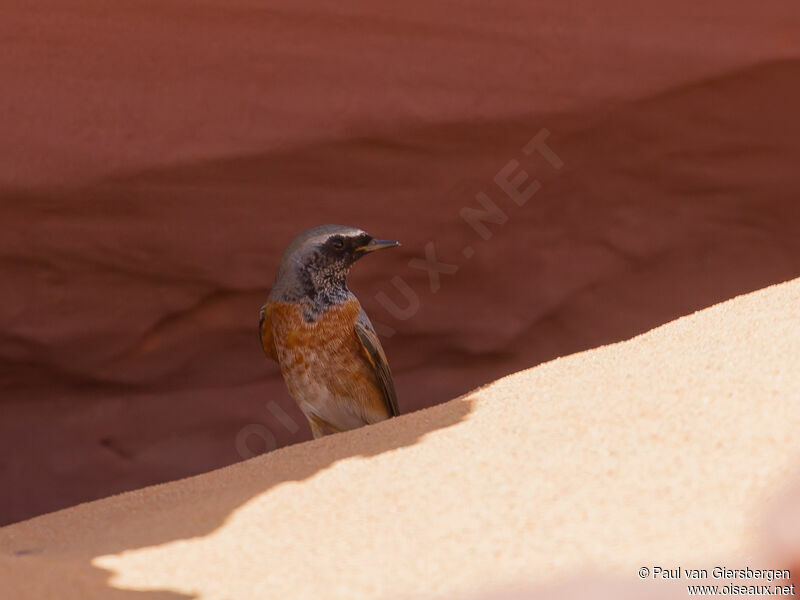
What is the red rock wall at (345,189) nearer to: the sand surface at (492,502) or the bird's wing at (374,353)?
the bird's wing at (374,353)

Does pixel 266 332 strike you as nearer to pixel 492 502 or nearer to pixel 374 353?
pixel 374 353

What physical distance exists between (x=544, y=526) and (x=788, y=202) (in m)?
4.49

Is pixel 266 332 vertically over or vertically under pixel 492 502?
over

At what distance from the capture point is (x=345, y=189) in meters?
5.75

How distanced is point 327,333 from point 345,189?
1266mm

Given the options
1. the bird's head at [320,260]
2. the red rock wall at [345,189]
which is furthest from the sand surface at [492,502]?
the red rock wall at [345,189]

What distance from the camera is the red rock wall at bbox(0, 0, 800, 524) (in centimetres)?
532

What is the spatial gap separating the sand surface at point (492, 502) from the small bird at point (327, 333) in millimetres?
1123

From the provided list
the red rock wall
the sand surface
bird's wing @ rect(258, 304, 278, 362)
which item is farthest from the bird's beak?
the sand surface

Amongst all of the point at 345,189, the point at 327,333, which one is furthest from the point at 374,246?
the point at 345,189

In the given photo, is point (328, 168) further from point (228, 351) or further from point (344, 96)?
point (228, 351)

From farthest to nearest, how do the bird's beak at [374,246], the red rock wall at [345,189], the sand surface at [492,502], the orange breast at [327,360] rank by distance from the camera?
the red rock wall at [345,189] < the bird's beak at [374,246] < the orange breast at [327,360] < the sand surface at [492,502]

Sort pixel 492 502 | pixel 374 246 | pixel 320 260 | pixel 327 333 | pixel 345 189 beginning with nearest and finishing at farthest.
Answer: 1. pixel 492 502
2. pixel 327 333
3. pixel 320 260
4. pixel 374 246
5. pixel 345 189

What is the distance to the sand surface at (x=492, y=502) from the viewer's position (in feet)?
7.31
